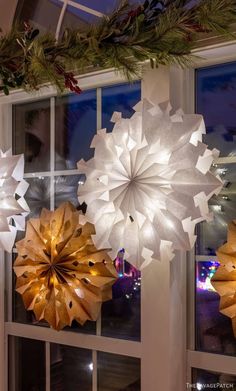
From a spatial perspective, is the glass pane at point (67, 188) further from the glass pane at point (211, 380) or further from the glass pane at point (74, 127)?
the glass pane at point (211, 380)

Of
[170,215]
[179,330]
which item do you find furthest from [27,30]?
[179,330]

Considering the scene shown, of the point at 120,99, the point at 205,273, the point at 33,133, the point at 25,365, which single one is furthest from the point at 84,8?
the point at 25,365

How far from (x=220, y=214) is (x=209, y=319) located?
416mm

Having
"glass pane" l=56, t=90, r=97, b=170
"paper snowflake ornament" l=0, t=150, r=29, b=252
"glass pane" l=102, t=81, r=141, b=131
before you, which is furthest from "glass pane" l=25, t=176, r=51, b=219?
"glass pane" l=102, t=81, r=141, b=131

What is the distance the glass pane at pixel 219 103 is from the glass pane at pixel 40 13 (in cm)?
71

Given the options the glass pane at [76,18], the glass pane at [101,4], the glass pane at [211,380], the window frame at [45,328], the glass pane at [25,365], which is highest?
the glass pane at [101,4]

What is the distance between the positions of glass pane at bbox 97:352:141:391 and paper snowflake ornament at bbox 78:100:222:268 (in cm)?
62

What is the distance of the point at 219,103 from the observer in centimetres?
183

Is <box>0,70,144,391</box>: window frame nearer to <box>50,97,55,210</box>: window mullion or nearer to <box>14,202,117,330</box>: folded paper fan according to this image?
<box>50,97,55,210</box>: window mullion

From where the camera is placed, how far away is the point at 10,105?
2.34 meters

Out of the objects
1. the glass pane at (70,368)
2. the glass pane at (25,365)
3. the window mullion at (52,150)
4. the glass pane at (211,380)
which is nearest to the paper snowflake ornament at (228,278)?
the glass pane at (211,380)

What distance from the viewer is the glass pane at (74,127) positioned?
214cm

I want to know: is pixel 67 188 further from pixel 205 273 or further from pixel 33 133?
pixel 205 273

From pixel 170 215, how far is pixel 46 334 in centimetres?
101
